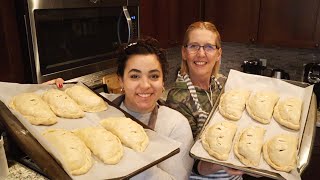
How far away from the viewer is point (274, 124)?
1.20 m

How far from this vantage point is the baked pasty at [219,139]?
3.38 feet

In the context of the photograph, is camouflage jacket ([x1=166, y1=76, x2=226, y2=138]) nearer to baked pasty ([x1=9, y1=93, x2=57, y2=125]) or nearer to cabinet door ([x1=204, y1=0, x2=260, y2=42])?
baked pasty ([x1=9, y1=93, x2=57, y2=125])

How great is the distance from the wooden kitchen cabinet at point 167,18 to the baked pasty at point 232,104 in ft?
3.52

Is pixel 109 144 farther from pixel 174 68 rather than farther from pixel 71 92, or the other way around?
pixel 174 68

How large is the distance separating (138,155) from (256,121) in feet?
1.92

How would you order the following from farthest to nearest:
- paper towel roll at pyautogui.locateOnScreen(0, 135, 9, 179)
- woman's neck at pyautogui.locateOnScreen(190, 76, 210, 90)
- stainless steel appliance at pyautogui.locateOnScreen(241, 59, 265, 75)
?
stainless steel appliance at pyautogui.locateOnScreen(241, 59, 265, 75)
woman's neck at pyautogui.locateOnScreen(190, 76, 210, 90)
paper towel roll at pyautogui.locateOnScreen(0, 135, 9, 179)

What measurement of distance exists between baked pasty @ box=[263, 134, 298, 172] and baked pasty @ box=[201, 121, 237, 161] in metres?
0.13

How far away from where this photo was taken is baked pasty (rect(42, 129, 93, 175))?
0.79 meters

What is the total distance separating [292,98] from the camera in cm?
129

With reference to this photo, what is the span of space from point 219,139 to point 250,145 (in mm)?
112

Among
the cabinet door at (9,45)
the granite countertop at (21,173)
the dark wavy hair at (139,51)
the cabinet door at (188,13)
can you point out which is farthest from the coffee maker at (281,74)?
the granite countertop at (21,173)

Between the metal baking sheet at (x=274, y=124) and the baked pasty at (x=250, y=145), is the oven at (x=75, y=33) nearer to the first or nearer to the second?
the metal baking sheet at (x=274, y=124)

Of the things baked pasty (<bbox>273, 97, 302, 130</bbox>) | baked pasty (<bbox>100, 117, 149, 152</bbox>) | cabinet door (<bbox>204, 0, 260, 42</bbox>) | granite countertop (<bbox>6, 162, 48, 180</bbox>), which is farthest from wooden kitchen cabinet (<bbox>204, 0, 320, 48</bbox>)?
granite countertop (<bbox>6, 162, 48, 180</bbox>)

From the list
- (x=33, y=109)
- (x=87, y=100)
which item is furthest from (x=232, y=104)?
(x=33, y=109)
